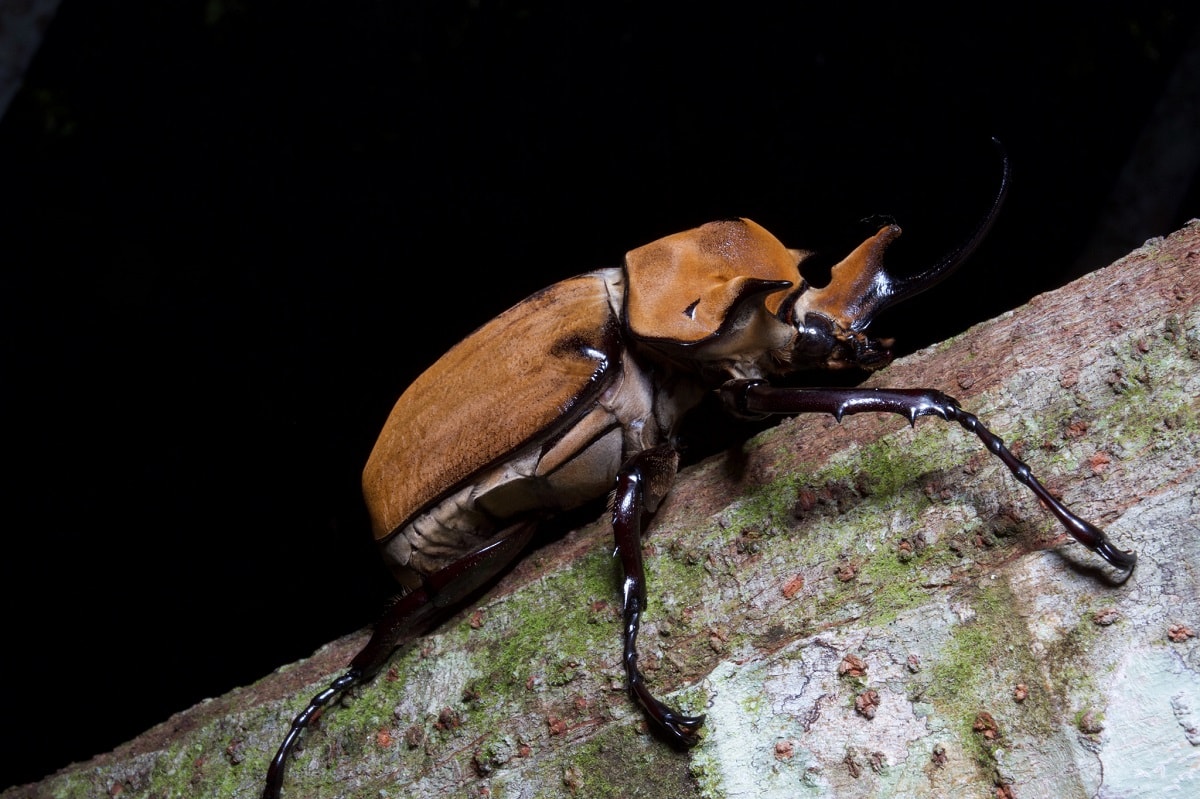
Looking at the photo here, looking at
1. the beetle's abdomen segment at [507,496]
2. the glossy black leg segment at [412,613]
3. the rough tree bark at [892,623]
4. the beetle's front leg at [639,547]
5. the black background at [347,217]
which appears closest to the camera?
the rough tree bark at [892,623]

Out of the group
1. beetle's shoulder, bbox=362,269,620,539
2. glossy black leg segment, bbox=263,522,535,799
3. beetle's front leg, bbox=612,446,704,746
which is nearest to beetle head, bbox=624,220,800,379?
beetle's shoulder, bbox=362,269,620,539

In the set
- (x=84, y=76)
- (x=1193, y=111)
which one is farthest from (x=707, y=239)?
(x=84, y=76)

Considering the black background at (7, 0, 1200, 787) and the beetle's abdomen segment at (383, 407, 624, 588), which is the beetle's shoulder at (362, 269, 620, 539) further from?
the black background at (7, 0, 1200, 787)

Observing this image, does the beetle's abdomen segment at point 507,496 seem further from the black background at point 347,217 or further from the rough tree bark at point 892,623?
the black background at point 347,217

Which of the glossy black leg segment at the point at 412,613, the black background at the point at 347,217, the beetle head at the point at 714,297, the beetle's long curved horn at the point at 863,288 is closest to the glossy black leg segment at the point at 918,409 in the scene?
the beetle head at the point at 714,297

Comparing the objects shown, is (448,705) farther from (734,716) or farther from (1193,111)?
(1193,111)

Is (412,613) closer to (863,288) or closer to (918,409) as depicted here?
(918,409)

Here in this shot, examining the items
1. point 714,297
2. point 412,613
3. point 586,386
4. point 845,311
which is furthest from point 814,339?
point 412,613

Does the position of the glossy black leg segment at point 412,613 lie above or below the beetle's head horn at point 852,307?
below
